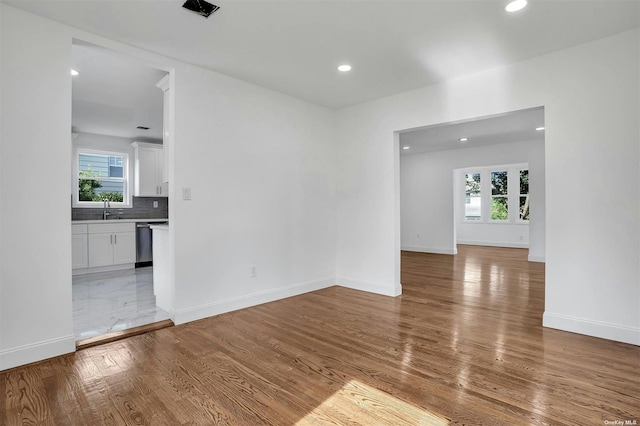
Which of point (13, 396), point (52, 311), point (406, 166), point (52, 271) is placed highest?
point (406, 166)

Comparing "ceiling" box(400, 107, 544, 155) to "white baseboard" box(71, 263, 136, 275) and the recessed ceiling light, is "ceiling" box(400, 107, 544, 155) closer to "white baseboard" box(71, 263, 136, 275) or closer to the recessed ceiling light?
the recessed ceiling light

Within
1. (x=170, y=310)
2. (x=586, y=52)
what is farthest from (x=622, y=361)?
(x=170, y=310)

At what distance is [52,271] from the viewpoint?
8.36 feet

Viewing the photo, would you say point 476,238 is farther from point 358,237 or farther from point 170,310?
point 170,310

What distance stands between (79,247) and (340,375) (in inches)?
205

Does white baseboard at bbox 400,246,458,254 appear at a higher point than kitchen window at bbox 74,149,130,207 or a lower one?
lower

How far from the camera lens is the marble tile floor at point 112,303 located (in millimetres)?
3202

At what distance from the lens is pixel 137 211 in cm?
677

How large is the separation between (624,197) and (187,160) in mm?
3823

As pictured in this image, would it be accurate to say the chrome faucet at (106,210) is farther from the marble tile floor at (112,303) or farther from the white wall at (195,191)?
the white wall at (195,191)

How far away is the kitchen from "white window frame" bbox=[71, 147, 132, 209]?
0.02 metres

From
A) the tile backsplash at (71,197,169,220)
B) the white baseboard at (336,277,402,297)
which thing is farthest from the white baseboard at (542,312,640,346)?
the tile backsplash at (71,197,169,220)

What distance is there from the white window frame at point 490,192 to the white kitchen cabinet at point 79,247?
9.10 metres

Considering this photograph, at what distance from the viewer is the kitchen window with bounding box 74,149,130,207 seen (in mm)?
6176
